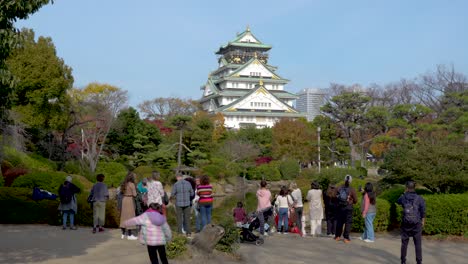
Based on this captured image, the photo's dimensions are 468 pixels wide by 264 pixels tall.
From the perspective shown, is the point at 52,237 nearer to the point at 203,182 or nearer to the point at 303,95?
the point at 203,182

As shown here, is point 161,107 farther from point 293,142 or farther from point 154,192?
point 154,192

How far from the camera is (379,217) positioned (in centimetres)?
1277

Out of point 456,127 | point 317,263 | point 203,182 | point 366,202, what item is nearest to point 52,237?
point 203,182

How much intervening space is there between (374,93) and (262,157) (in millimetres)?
15548

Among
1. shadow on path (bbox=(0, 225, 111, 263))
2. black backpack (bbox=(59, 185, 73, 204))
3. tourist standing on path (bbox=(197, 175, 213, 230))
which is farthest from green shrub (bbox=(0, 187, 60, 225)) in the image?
tourist standing on path (bbox=(197, 175, 213, 230))

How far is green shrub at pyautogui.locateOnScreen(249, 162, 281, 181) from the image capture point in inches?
1491

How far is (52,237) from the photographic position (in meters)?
10.6

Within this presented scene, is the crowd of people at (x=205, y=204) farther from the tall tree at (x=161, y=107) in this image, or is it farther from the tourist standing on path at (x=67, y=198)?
the tall tree at (x=161, y=107)

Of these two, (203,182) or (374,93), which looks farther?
(374,93)

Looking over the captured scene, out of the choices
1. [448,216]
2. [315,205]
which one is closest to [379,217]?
[448,216]

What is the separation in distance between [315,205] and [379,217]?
2.07m

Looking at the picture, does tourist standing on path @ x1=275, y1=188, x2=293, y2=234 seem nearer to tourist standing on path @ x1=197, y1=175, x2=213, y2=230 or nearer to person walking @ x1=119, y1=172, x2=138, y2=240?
tourist standing on path @ x1=197, y1=175, x2=213, y2=230

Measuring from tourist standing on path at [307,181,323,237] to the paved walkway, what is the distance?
0.52 m

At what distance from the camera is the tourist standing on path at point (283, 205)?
11.9m
